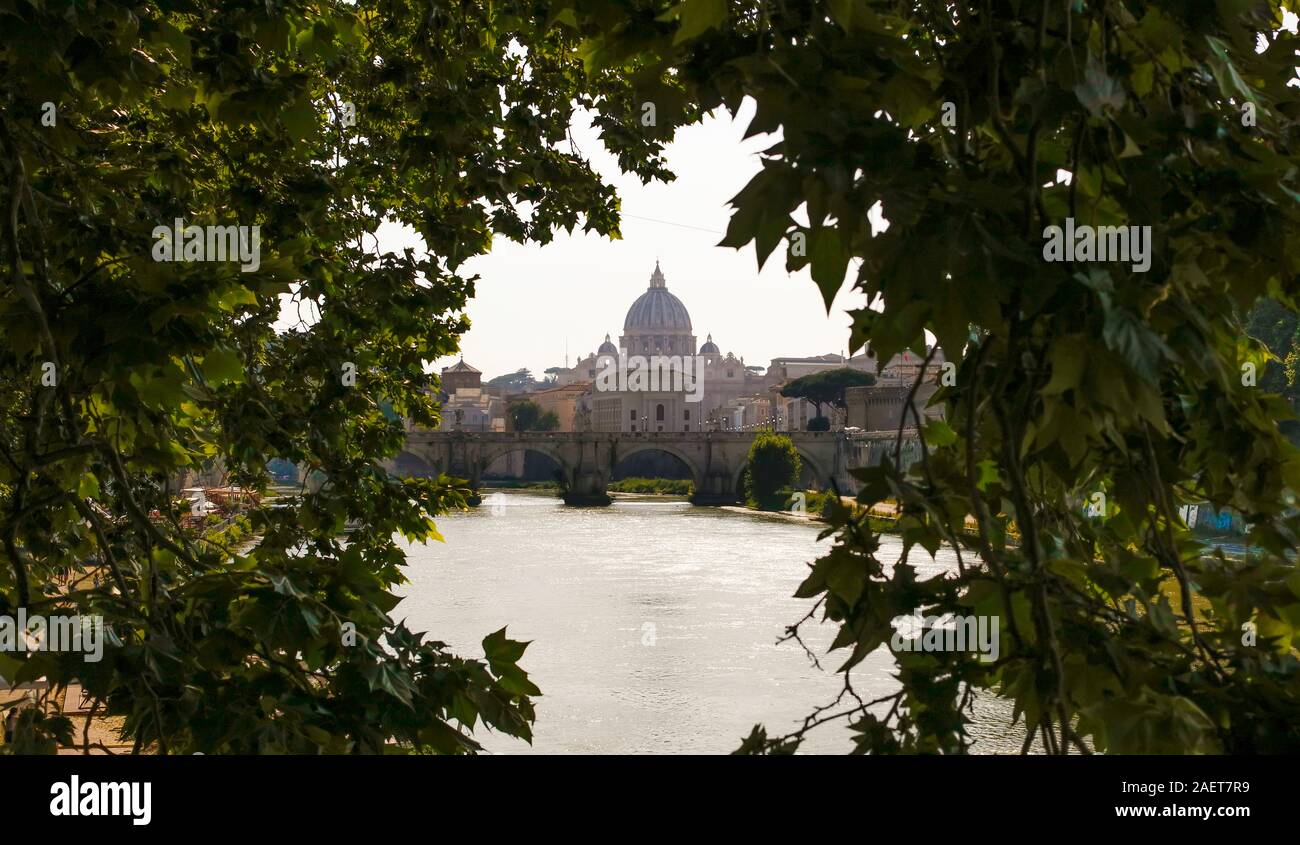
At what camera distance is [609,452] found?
4653 centimetres

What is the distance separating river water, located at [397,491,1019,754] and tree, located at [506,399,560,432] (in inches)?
1579

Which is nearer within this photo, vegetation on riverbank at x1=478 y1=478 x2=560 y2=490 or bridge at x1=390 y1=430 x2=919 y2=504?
bridge at x1=390 y1=430 x2=919 y2=504

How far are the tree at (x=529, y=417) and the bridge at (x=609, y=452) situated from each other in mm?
19639

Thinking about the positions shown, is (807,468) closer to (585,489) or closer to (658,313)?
(585,489)

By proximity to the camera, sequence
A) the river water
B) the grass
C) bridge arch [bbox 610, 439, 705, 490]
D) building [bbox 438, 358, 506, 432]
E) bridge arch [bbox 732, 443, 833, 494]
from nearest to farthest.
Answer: the river water, bridge arch [bbox 732, 443, 833, 494], bridge arch [bbox 610, 439, 705, 490], the grass, building [bbox 438, 358, 506, 432]

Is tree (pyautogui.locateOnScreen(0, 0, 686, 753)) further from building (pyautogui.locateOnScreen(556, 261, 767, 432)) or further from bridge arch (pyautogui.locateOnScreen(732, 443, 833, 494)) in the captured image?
building (pyautogui.locateOnScreen(556, 261, 767, 432))

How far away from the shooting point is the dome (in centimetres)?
8162

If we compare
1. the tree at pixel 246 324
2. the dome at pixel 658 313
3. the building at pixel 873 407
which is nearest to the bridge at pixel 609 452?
the building at pixel 873 407

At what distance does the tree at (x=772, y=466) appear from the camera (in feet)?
127

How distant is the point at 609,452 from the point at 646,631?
32.0 meters

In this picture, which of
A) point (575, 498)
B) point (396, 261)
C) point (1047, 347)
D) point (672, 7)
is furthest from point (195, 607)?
point (575, 498)

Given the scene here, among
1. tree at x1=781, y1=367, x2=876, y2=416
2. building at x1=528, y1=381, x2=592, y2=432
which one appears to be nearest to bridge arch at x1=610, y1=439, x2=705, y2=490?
tree at x1=781, y1=367, x2=876, y2=416

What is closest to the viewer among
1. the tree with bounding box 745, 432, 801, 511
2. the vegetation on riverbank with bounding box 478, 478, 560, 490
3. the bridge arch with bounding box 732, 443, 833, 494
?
the tree with bounding box 745, 432, 801, 511
